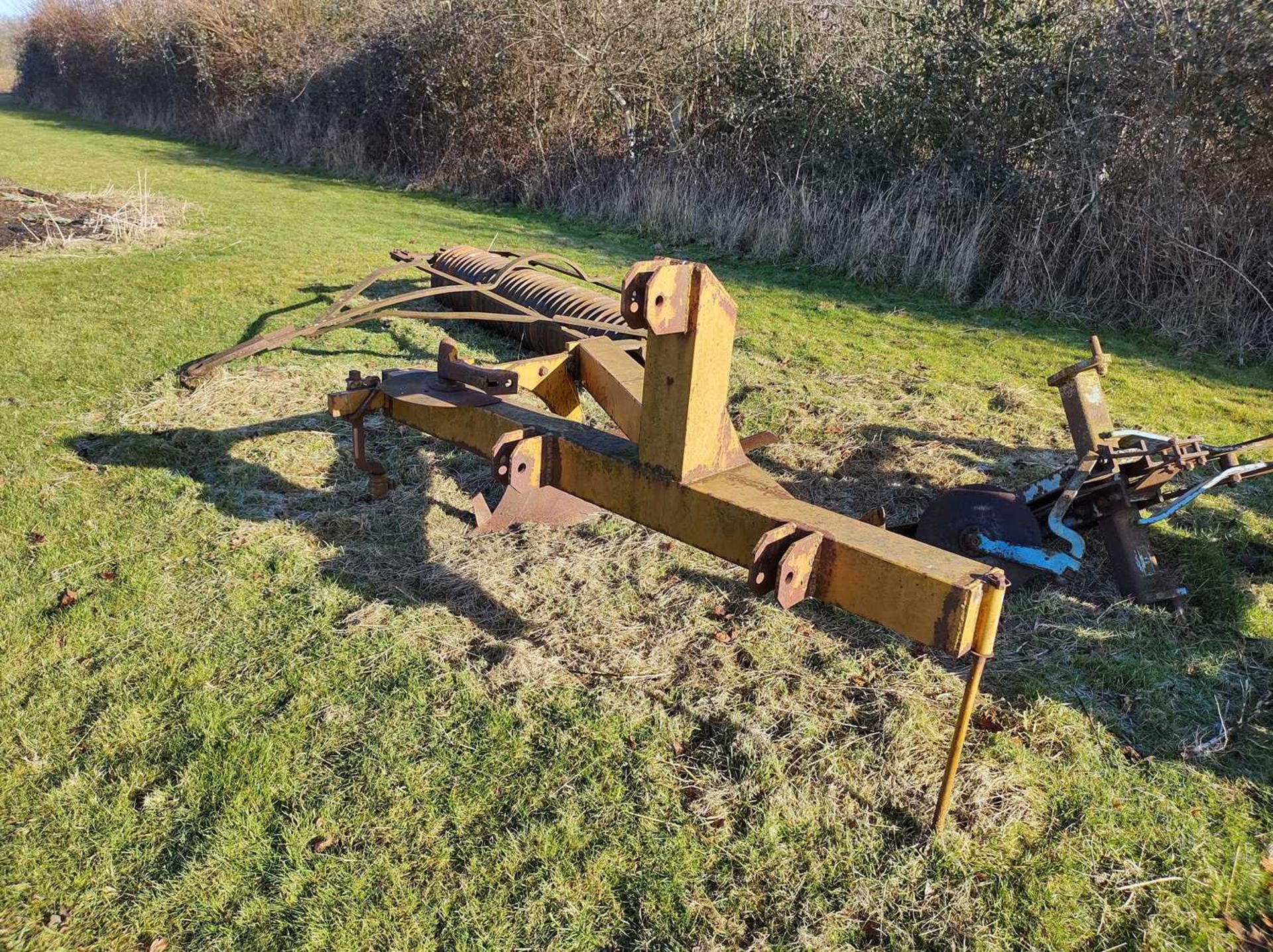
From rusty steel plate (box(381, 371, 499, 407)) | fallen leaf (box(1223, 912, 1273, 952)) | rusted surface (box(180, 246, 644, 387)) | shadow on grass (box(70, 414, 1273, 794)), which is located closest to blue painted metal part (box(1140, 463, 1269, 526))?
shadow on grass (box(70, 414, 1273, 794))

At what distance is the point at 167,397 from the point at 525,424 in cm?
347

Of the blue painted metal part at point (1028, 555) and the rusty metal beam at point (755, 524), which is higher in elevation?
the rusty metal beam at point (755, 524)

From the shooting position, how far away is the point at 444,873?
218 centimetres

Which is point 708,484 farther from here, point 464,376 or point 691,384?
point 464,376

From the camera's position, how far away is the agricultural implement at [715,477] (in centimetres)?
188

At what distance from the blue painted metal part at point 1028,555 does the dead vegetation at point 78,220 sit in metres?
9.56

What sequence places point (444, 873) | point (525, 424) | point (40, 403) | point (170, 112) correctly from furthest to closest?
point (170, 112), point (40, 403), point (525, 424), point (444, 873)

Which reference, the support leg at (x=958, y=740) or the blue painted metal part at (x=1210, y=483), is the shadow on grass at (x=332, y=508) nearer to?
the support leg at (x=958, y=740)

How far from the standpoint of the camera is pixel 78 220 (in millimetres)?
9977

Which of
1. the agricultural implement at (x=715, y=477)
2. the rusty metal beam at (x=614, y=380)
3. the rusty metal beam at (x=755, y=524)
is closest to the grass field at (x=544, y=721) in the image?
the agricultural implement at (x=715, y=477)

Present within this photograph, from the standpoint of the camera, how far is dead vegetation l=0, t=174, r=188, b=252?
9109 mm

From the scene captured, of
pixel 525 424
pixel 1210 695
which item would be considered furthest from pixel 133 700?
pixel 1210 695

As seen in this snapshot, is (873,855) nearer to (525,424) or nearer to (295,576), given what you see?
(525,424)

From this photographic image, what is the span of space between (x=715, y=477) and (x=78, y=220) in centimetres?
1080
